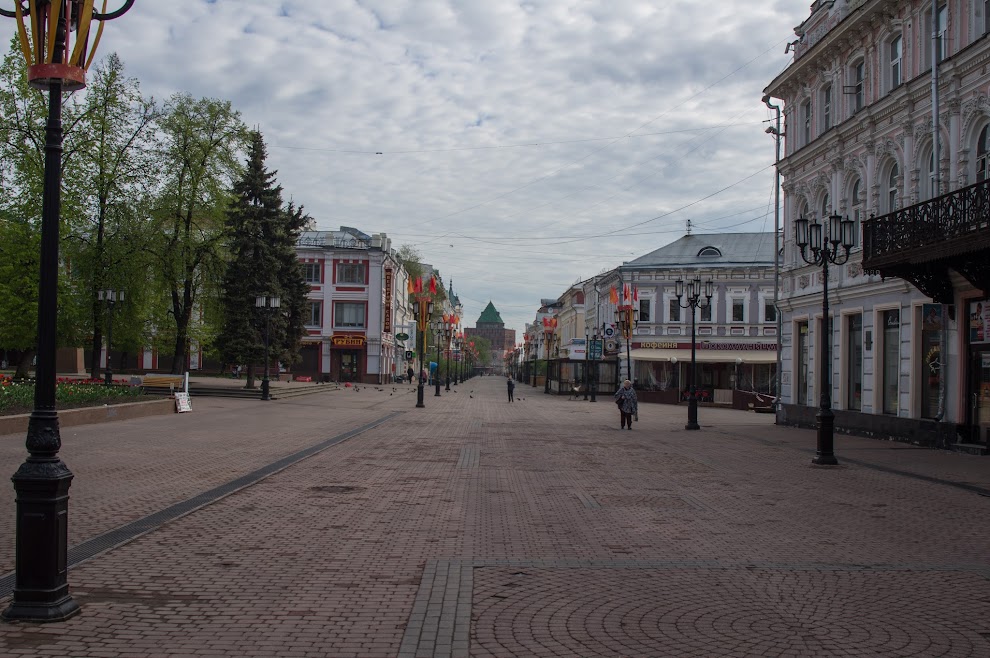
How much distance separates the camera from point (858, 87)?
2500 centimetres

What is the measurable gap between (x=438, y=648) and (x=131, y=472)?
31.6 feet

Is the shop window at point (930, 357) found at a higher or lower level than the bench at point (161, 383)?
higher

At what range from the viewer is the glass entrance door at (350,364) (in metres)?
70.4

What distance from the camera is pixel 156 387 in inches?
1571

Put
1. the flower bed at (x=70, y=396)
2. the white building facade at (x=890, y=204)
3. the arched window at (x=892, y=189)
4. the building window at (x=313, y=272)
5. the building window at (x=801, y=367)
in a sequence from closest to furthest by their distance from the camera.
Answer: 1. the white building facade at (x=890, y=204)
2. the flower bed at (x=70, y=396)
3. the arched window at (x=892, y=189)
4. the building window at (x=801, y=367)
5. the building window at (x=313, y=272)

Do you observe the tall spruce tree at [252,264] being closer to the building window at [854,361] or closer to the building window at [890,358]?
the building window at [854,361]

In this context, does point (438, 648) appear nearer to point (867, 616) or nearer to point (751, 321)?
point (867, 616)

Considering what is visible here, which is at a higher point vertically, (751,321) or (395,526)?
(751,321)

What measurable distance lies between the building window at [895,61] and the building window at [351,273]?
52294 mm

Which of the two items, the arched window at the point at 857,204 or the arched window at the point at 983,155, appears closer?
the arched window at the point at 983,155

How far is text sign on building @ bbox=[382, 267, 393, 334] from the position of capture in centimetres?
7112

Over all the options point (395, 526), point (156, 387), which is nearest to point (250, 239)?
point (156, 387)

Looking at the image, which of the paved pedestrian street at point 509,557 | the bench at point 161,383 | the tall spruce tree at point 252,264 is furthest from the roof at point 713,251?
the paved pedestrian street at point 509,557

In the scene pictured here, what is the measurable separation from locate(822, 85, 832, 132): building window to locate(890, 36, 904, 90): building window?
366cm
